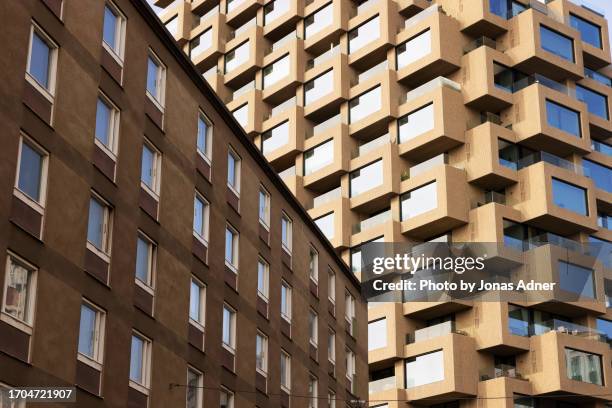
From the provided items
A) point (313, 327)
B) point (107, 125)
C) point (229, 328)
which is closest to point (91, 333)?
point (107, 125)

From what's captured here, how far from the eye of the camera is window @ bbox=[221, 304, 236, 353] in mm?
36094

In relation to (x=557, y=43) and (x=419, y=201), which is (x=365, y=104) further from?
(x=557, y=43)

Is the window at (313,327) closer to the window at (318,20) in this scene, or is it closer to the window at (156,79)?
the window at (156,79)

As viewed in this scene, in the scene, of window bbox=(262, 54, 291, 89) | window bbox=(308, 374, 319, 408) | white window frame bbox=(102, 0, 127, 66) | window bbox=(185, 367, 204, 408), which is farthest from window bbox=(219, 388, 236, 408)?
window bbox=(262, 54, 291, 89)

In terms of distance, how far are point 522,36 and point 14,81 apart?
53.5m

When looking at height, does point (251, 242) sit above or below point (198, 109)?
below

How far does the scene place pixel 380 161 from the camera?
69.9 m

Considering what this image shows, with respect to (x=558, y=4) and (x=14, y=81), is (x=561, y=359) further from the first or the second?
(x=14, y=81)

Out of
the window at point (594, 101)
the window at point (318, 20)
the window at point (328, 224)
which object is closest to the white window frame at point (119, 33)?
the window at point (328, 224)

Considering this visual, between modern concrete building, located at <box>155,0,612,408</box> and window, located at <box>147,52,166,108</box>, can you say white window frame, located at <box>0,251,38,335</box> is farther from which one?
modern concrete building, located at <box>155,0,612,408</box>

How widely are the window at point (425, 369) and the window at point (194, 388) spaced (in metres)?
31.4

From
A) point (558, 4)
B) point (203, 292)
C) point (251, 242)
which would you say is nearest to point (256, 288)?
point (251, 242)

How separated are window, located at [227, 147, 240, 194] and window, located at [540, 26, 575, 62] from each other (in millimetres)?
38698

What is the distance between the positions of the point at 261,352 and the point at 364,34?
41.3 metres
